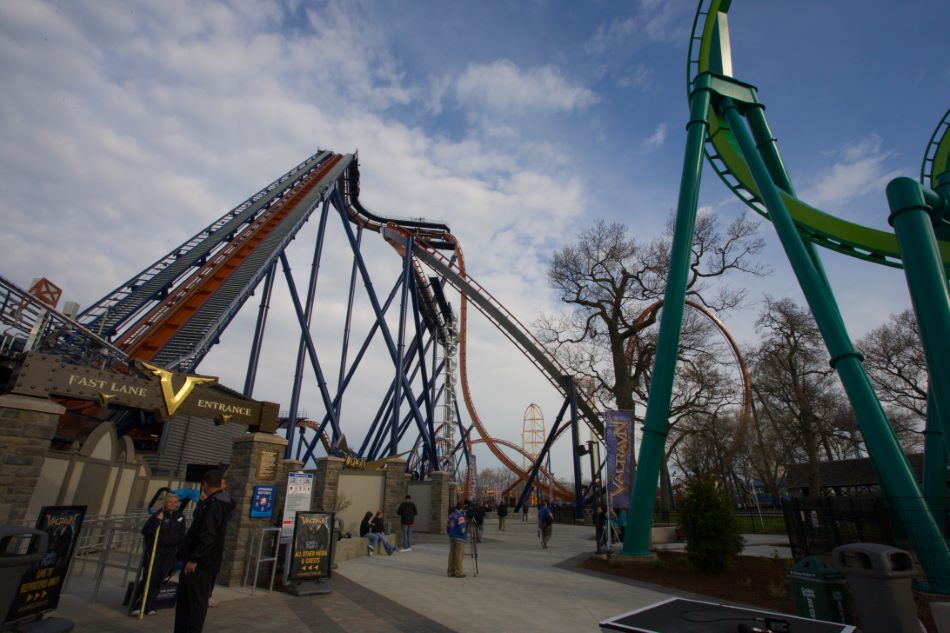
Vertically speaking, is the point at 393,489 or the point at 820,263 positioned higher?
Answer: the point at 820,263

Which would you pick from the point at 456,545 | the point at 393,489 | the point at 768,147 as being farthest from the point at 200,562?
the point at 768,147

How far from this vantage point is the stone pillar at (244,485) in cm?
683

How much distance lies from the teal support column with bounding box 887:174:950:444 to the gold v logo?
9912 mm

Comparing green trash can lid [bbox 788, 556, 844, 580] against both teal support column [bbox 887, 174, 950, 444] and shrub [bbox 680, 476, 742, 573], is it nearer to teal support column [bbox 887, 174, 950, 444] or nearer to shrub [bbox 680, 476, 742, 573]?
teal support column [bbox 887, 174, 950, 444]

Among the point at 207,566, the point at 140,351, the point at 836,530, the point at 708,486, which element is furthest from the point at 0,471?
the point at 836,530

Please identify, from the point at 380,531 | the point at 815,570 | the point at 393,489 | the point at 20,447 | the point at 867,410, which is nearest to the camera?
the point at 815,570

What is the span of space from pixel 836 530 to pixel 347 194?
21.9m

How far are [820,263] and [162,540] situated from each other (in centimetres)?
1215

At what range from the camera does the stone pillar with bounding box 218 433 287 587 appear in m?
6.83

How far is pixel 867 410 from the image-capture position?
6.83 m

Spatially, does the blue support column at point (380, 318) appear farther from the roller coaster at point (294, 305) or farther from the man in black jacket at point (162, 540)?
the man in black jacket at point (162, 540)

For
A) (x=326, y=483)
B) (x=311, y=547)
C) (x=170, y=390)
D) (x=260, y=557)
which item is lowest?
(x=260, y=557)

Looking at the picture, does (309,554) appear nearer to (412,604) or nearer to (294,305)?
(412,604)

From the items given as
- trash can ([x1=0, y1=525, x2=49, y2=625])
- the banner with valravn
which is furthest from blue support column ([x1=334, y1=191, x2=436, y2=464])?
trash can ([x1=0, y1=525, x2=49, y2=625])
